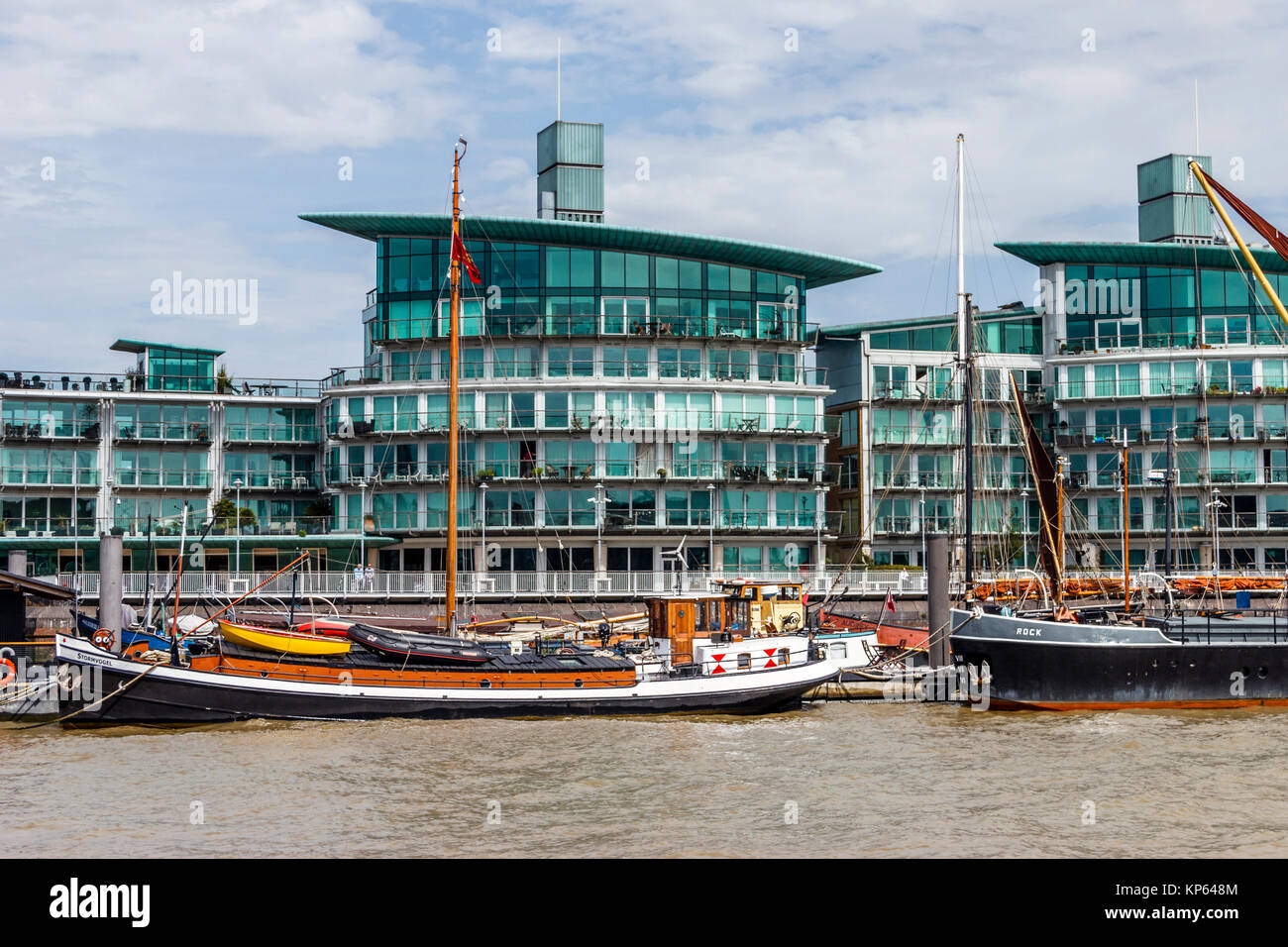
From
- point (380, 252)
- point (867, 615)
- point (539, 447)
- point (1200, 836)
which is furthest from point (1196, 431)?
point (1200, 836)

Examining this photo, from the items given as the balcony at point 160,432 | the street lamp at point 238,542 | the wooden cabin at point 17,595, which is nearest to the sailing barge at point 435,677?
the wooden cabin at point 17,595

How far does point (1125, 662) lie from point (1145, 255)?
47486 mm

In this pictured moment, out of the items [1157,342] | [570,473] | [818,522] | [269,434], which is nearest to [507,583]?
[570,473]

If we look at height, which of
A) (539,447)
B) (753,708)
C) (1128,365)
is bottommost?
(753,708)

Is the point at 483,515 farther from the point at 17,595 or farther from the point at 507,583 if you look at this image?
the point at 17,595

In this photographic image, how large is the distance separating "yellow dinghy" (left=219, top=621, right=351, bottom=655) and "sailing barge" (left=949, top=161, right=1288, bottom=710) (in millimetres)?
19696

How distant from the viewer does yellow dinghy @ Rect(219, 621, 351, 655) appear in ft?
135

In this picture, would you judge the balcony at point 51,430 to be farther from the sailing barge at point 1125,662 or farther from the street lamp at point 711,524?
the sailing barge at point 1125,662

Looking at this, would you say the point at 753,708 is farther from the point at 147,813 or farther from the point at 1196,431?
the point at 1196,431

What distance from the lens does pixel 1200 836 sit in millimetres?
24297

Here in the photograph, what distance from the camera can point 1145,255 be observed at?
8375 centimetres

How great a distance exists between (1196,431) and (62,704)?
65.2m

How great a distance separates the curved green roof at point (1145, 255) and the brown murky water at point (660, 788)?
159 ft

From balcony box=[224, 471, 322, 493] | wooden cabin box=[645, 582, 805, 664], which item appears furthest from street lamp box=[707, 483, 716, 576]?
wooden cabin box=[645, 582, 805, 664]
